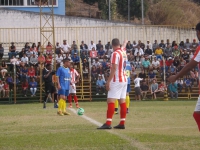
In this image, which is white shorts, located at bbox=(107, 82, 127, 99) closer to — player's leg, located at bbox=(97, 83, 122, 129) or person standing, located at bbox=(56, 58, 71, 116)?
player's leg, located at bbox=(97, 83, 122, 129)

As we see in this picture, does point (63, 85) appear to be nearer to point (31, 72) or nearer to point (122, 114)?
point (122, 114)

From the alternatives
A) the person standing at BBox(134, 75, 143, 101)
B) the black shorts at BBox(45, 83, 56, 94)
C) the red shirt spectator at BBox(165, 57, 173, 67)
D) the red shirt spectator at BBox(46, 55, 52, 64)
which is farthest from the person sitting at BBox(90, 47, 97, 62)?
the black shorts at BBox(45, 83, 56, 94)

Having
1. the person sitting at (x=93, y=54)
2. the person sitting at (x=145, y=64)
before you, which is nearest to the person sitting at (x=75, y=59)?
the person sitting at (x=93, y=54)

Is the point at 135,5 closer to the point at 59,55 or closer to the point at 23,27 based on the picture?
the point at 23,27

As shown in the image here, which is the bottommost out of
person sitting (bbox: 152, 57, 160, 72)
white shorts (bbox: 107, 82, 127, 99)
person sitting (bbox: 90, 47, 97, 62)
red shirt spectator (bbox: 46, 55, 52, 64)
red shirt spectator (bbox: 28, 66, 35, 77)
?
white shorts (bbox: 107, 82, 127, 99)

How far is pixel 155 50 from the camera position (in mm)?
38875

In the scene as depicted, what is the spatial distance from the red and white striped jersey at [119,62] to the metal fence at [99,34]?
98.5ft

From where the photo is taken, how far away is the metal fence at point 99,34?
43.6 m

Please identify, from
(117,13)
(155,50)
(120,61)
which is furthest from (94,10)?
(120,61)

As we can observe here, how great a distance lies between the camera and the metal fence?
4362cm

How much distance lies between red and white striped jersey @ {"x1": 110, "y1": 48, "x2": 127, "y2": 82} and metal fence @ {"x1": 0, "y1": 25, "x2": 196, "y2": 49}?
30.0 meters

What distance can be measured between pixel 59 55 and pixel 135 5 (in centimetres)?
2233

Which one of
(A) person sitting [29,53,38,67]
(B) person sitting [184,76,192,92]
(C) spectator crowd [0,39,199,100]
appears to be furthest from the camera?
(A) person sitting [29,53,38,67]

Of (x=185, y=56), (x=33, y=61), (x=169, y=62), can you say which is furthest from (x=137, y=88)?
A: (x=33, y=61)
